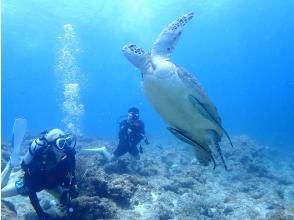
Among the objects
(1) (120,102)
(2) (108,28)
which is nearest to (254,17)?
(2) (108,28)

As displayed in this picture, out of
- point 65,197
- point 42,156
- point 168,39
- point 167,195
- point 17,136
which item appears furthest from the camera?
point 17,136

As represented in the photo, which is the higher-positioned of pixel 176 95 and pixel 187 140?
pixel 176 95

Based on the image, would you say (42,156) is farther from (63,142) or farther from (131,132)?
(131,132)

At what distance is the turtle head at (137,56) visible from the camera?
3652 millimetres

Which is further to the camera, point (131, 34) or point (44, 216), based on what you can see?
point (131, 34)

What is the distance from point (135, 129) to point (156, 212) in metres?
3.53

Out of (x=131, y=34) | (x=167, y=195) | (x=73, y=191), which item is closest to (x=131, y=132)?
(x=167, y=195)

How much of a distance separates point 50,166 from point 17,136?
332cm

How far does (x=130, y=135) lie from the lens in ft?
31.4

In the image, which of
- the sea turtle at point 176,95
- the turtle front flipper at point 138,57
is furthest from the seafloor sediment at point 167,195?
the turtle front flipper at point 138,57

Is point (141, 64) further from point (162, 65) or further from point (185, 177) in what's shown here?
point (185, 177)

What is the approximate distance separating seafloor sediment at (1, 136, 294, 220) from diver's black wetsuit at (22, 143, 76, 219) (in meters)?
0.51

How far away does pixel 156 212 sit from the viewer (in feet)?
20.9

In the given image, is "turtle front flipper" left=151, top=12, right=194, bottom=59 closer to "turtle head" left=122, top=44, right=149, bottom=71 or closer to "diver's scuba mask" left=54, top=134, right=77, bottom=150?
"turtle head" left=122, top=44, right=149, bottom=71
